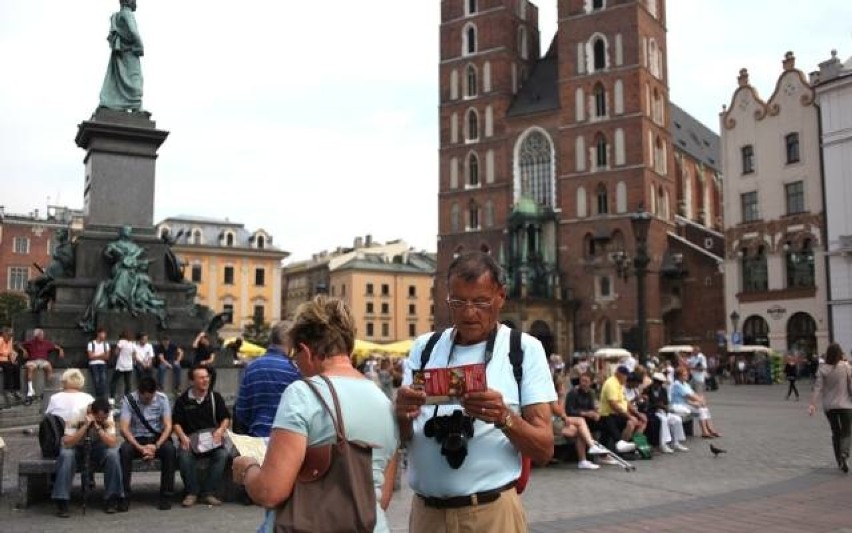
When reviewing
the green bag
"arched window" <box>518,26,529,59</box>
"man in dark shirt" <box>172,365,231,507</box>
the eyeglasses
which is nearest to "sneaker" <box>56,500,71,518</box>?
"man in dark shirt" <box>172,365,231,507</box>

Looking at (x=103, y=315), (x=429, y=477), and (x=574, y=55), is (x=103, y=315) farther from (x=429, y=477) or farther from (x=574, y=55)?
(x=574, y=55)

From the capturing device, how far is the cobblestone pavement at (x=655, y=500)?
6.67 m

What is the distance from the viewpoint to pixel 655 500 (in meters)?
8.02

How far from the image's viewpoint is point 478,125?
182 feet

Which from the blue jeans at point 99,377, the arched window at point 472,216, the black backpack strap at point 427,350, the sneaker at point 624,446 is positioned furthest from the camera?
the arched window at point 472,216

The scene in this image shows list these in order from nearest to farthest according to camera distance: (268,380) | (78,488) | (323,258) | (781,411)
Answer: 1. (268,380)
2. (78,488)
3. (781,411)
4. (323,258)

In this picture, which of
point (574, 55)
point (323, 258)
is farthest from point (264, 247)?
point (574, 55)

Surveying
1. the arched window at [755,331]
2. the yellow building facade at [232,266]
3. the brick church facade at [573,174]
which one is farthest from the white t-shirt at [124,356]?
the yellow building facade at [232,266]

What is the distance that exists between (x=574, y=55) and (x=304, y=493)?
52079 mm

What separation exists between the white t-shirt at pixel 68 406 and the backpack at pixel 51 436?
0.10 metres

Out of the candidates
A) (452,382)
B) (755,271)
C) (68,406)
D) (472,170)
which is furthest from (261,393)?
(472,170)

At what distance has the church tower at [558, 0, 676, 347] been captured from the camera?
4853 cm

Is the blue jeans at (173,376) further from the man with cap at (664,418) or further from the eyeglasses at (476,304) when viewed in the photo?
the eyeglasses at (476,304)

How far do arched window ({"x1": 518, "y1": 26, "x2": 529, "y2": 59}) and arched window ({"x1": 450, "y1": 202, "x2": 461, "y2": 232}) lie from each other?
39.5ft
